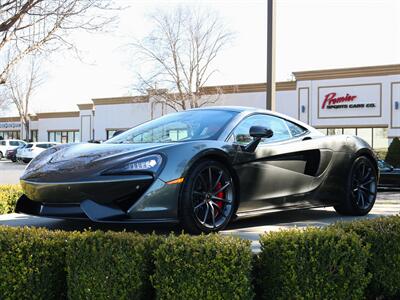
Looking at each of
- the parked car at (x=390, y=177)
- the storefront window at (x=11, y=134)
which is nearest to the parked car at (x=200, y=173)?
the parked car at (x=390, y=177)

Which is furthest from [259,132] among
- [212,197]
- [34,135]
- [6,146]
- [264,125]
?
[34,135]

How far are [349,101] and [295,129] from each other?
2687 centimetres

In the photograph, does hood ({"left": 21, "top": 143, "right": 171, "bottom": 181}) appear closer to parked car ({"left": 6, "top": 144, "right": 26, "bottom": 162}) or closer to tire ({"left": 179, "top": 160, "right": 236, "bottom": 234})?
tire ({"left": 179, "top": 160, "right": 236, "bottom": 234})

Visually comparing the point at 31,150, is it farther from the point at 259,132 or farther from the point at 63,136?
the point at 259,132

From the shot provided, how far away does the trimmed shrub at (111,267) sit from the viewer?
322cm

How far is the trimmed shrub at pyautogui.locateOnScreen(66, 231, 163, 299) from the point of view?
10.6 feet

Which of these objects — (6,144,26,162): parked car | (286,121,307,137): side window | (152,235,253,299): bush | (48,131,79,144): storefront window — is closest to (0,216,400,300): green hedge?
(152,235,253,299): bush

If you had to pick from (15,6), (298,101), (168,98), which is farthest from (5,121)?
(15,6)

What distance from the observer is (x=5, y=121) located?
6103 centimetres

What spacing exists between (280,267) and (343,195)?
269cm

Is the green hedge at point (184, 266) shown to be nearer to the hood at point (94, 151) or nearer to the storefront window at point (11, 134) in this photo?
the hood at point (94, 151)

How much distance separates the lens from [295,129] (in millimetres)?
5562

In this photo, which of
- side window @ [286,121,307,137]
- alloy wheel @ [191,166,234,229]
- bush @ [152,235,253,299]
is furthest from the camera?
side window @ [286,121,307,137]

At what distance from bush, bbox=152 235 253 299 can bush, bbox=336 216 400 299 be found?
3.37 feet
